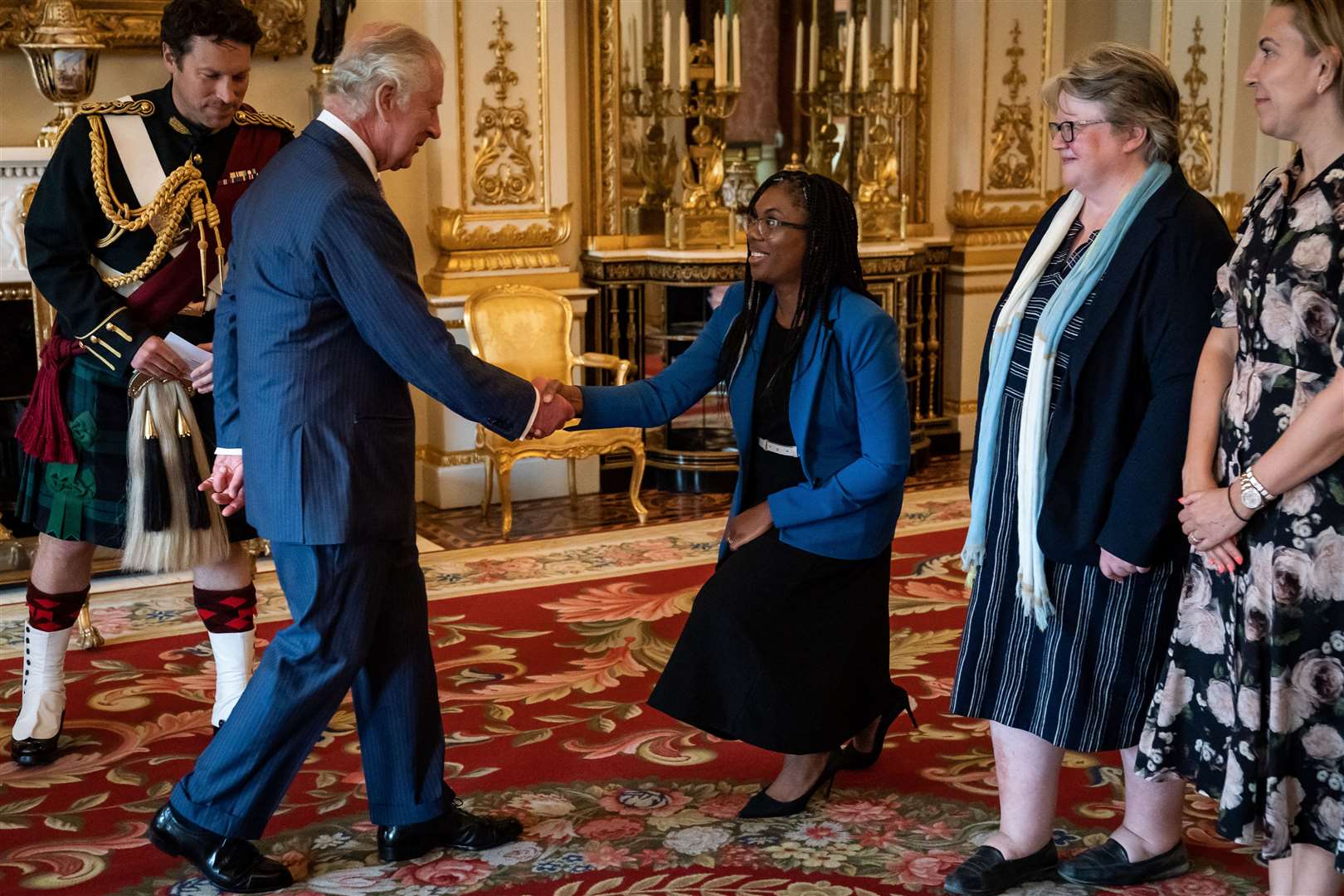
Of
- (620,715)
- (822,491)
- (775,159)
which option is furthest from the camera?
(775,159)

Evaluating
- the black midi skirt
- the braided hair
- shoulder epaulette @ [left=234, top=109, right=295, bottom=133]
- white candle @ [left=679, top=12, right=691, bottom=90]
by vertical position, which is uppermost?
white candle @ [left=679, top=12, right=691, bottom=90]

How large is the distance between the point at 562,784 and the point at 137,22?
353 cm

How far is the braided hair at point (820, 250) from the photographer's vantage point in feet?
9.80

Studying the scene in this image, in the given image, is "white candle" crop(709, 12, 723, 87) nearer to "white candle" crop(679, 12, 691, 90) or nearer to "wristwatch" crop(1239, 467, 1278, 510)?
"white candle" crop(679, 12, 691, 90)

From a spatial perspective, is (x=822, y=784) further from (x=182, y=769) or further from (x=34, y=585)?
(x=34, y=585)

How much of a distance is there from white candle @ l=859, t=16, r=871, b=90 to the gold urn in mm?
3392

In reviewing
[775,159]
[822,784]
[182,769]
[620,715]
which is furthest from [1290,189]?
[775,159]

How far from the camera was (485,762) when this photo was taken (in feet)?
11.4

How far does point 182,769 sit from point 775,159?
456 cm

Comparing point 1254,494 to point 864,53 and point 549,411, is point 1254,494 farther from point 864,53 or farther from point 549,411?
point 864,53

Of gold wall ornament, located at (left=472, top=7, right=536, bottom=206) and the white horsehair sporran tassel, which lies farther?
gold wall ornament, located at (left=472, top=7, right=536, bottom=206)

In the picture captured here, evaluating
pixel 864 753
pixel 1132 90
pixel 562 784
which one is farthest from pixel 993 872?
pixel 1132 90

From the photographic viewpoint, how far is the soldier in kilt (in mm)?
3238

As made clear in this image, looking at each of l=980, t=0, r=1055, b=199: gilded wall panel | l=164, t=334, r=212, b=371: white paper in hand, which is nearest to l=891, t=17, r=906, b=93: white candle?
l=980, t=0, r=1055, b=199: gilded wall panel
